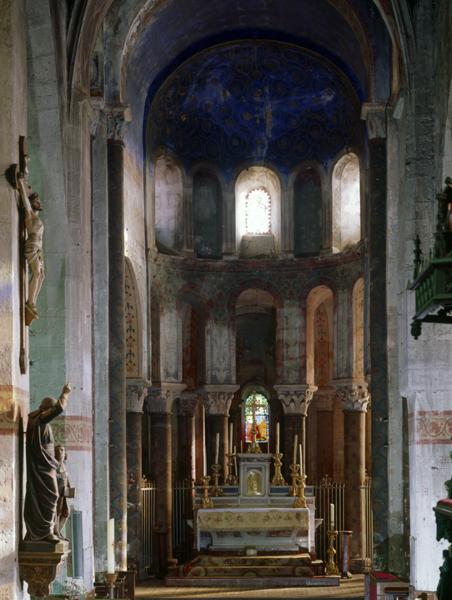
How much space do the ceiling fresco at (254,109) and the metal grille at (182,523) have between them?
8299 mm

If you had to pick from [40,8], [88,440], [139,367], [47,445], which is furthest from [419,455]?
[139,367]

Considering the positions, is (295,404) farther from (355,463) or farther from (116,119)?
(116,119)

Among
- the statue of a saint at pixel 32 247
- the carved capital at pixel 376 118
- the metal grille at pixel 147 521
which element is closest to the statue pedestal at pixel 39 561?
the statue of a saint at pixel 32 247

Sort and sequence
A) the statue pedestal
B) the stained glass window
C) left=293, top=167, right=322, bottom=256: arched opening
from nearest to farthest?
the statue pedestal, left=293, top=167, right=322, bottom=256: arched opening, the stained glass window

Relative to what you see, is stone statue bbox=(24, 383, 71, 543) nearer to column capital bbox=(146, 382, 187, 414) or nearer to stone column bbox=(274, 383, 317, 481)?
column capital bbox=(146, 382, 187, 414)

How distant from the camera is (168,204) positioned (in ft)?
107

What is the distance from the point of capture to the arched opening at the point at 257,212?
33125 mm

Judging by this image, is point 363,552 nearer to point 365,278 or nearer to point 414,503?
point 365,278

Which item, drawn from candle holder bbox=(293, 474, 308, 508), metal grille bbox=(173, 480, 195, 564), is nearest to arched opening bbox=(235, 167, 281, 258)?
metal grille bbox=(173, 480, 195, 564)

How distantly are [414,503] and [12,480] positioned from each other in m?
7.82

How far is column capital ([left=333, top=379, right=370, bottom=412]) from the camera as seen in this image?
30828 mm

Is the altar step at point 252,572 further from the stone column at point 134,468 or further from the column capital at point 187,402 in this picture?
the column capital at point 187,402

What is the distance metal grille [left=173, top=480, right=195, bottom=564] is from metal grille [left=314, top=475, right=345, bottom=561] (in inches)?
126

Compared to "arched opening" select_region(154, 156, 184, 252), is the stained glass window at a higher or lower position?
lower
